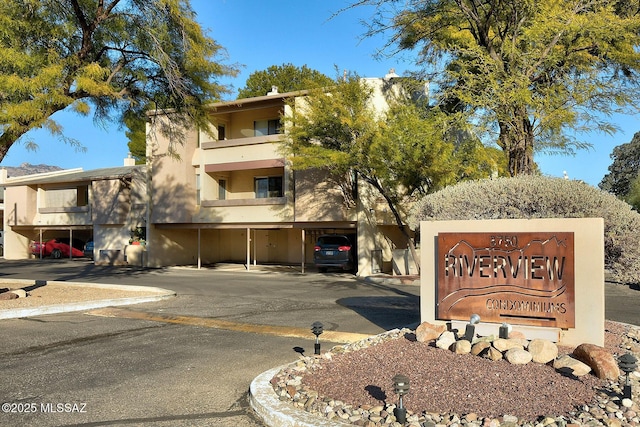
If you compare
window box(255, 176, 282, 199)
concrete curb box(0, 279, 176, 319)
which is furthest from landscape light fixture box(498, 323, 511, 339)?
window box(255, 176, 282, 199)

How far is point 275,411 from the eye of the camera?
5.12 m

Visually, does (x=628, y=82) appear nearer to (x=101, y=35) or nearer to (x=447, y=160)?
(x=447, y=160)

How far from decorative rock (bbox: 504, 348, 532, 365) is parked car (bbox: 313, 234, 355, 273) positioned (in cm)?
1734

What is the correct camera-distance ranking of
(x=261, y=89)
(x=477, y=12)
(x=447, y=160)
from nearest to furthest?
(x=477, y=12) < (x=447, y=160) < (x=261, y=89)

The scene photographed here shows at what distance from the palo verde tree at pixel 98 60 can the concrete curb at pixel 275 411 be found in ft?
30.1

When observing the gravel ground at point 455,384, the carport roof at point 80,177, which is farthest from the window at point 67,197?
the gravel ground at point 455,384

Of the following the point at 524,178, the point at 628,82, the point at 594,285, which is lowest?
the point at 594,285

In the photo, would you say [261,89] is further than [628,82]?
Yes

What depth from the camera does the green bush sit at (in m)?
7.01

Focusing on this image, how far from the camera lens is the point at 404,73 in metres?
19.0

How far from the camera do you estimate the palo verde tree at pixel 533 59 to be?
12359 millimetres

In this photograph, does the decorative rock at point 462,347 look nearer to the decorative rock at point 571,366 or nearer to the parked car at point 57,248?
the decorative rock at point 571,366

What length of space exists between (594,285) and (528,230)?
105 cm

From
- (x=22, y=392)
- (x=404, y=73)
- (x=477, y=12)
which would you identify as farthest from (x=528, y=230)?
(x=404, y=73)
